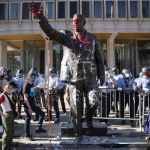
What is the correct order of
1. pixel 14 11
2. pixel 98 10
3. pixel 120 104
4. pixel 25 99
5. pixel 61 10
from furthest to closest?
pixel 14 11, pixel 61 10, pixel 98 10, pixel 120 104, pixel 25 99

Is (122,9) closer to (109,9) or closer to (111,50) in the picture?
(109,9)

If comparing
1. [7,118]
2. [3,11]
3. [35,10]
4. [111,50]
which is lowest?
[7,118]

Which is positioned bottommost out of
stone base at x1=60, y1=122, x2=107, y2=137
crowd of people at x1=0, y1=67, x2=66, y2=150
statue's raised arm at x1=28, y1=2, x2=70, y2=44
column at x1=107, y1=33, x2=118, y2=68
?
stone base at x1=60, y1=122, x2=107, y2=137

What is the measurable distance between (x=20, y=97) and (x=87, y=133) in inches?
239

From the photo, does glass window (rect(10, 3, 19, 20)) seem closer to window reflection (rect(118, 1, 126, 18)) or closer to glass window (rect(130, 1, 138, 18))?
window reflection (rect(118, 1, 126, 18))

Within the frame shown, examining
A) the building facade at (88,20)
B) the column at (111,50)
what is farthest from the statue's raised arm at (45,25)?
the column at (111,50)

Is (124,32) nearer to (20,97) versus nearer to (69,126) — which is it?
(20,97)

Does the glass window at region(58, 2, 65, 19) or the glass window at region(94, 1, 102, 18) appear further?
the glass window at region(58, 2, 65, 19)

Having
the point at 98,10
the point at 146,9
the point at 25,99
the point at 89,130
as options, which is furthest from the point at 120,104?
the point at 146,9

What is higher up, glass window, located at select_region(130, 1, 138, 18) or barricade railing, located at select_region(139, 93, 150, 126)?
glass window, located at select_region(130, 1, 138, 18)

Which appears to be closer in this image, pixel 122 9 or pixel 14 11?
pixel 122 9

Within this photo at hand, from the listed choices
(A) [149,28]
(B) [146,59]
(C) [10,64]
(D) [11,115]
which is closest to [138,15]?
(A) [149,28]

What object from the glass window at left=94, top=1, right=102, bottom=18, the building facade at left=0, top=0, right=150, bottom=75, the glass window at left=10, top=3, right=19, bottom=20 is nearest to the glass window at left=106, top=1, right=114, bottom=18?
the building facade at left=0, top=0, right=150, bottom=75

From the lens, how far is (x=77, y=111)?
23.8 feet
